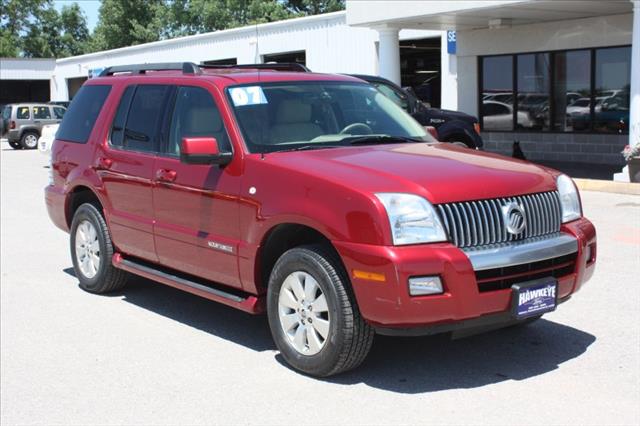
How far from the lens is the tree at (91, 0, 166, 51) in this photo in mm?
59344

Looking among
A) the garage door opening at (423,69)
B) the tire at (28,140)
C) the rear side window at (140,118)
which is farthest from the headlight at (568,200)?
the tire at (28,140)

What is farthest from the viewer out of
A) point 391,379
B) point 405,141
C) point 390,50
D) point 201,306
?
point 390,50

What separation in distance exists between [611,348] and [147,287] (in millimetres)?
4183

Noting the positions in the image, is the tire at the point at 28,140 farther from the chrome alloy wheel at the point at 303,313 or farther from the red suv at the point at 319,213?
the chrome alloy wheel at the point at 303,313

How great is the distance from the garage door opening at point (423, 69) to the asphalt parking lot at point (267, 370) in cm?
1806

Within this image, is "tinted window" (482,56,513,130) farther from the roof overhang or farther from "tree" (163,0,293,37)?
"tree" (163,0,293,37)

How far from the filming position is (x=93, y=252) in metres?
7.22

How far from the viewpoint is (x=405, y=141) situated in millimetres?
5902

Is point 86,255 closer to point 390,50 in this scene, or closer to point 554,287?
point 554,287

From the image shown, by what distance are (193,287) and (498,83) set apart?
1512cm

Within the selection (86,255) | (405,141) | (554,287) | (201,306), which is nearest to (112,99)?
(86,255)

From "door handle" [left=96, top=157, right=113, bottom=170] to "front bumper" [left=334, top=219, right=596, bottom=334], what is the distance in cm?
291

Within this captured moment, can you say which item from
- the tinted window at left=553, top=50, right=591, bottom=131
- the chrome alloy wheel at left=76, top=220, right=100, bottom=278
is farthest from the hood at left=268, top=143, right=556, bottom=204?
the tinted window at left=553, top=50, right=591, bottom=131

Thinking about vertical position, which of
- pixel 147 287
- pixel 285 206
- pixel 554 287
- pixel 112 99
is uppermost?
pixel 112 99
